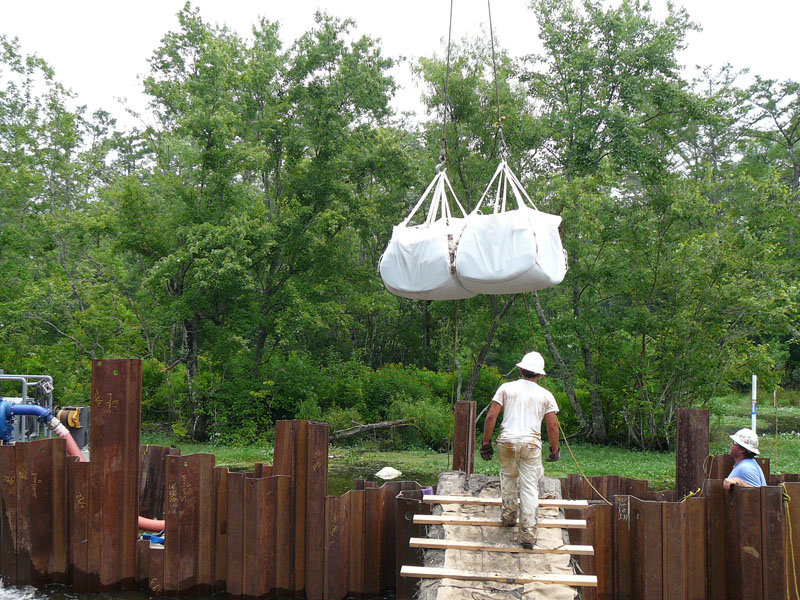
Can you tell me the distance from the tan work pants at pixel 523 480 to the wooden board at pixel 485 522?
26cm

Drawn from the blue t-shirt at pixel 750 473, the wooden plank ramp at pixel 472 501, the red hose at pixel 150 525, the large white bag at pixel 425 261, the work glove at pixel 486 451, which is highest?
the large white bag at pixel 425 261

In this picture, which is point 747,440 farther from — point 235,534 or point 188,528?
point 188,528

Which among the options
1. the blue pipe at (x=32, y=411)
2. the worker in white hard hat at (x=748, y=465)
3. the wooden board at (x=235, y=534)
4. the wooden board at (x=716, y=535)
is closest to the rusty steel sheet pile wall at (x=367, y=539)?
the wooden board at (x=235, y=534)

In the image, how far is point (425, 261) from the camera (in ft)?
26.2

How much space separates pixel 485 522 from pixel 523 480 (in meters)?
0.75

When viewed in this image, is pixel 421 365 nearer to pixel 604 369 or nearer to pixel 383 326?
pixel 383 326

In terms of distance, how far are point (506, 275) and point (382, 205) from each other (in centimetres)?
2137

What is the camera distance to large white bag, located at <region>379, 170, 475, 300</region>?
26.0ft

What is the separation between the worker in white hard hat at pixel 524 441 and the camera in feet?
21.7

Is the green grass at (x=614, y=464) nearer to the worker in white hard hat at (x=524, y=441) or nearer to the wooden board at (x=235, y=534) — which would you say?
the worker in white hard hat at (x=524, y=441)

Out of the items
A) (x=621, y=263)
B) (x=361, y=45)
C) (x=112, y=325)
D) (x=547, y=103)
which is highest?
(x=361, y=45)

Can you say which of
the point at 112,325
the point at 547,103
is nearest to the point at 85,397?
the point at 112,325

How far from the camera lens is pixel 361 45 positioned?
22.5 meters

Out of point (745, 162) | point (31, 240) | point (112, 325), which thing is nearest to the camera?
point (112, 325)
